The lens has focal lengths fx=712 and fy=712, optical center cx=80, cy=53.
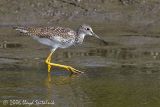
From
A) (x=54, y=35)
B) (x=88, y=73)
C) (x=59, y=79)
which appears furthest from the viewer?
(x=54, y=35)

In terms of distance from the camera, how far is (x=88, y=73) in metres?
11.8

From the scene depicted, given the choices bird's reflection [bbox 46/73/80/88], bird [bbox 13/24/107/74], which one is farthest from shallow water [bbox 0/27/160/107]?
bird [bbox 13/24/107/74]

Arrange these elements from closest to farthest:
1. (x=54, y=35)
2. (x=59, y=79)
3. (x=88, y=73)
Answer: (x=59, y=79) < (x=88, y=73) < (x=54, y=35)

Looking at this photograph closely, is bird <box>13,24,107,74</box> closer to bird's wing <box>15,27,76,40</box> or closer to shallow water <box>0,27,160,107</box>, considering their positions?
bird's wing <box>15,27,76,40</box>

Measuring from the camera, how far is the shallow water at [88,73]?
9750 millimetres

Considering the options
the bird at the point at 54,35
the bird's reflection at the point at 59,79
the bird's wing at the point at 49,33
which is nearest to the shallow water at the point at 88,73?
the bird's reflection at the point at 59,79

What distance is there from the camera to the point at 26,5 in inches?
650

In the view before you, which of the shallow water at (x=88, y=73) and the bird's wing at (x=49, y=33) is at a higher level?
the bird's wing at (x=49, y=33)

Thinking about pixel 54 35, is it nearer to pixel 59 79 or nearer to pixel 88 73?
pixel 88 73

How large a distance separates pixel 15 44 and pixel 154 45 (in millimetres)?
2771

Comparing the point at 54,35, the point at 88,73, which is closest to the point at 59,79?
the point at 88,73

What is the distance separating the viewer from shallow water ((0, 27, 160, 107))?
384 inches

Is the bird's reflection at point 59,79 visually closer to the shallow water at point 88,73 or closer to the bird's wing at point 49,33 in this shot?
the shallow water at point 88,73

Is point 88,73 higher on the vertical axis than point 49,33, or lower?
lower
